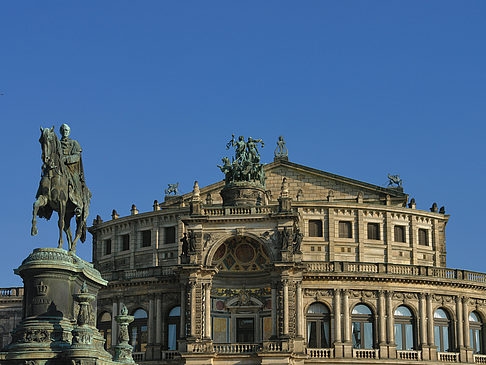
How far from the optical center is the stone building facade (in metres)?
73.6

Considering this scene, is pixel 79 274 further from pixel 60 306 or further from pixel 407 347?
pixel 407 347

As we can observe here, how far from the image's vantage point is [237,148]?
8219cm

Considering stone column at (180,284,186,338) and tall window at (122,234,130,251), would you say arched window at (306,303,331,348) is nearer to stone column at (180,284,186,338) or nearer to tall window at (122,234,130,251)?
stone column at (180,284,186,338)

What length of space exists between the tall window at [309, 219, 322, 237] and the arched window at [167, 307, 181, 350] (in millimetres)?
15086

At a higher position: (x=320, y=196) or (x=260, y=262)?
(x=320, y=196)

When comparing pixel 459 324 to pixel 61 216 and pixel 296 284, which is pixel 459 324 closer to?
pixel 296 284

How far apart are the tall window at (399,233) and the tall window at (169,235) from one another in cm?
2164

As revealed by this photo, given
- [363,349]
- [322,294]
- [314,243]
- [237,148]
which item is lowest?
[363,349]

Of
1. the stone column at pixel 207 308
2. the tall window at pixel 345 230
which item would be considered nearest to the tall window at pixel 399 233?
the tall window at pixel 345 230

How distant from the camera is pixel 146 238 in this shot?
90.3 metres

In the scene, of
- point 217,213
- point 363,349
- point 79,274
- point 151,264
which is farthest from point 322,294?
point 79,274

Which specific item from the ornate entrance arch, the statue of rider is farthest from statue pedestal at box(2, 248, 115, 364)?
the ornate entrance arch

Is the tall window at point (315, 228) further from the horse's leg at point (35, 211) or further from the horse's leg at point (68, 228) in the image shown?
the horse's leg at point (35, 211)

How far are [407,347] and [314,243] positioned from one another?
43.3 ft
